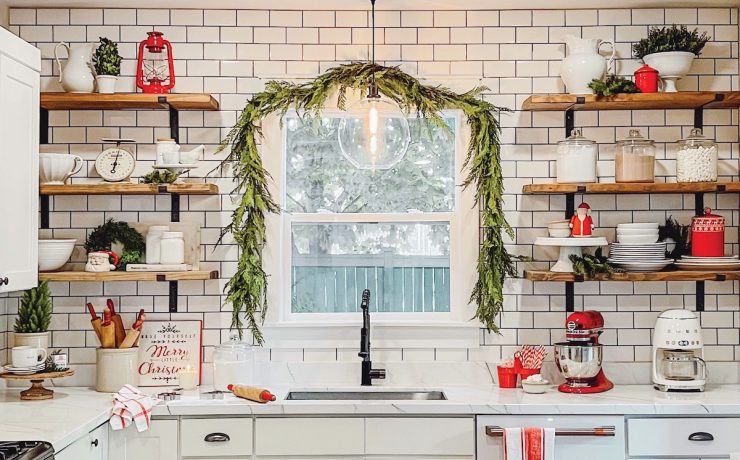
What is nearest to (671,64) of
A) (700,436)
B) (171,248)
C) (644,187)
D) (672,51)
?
(672,51)

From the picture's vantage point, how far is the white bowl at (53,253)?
164 inches

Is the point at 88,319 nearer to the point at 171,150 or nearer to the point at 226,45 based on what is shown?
the point at 171,150

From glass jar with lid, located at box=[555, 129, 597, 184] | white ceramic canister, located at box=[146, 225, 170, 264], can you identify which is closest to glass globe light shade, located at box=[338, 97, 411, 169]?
glass jar with lid, located at box=[555, 129, 597, 184]

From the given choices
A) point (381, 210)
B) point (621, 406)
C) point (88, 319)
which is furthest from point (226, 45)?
point (621, 406)

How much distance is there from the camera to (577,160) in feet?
13.8

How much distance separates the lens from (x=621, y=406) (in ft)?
12.3

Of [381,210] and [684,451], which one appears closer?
[684,451]

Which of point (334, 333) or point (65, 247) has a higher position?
point (65, 247)

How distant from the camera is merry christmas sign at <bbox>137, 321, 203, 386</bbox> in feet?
14.2

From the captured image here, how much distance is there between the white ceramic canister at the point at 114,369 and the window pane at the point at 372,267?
33.3 inches

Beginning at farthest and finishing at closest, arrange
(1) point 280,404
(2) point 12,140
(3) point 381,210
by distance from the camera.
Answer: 1. (3) point 381,210
2. (1) point 280,404
3. (2) point 12,140

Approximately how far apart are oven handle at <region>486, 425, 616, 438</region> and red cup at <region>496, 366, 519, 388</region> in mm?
494

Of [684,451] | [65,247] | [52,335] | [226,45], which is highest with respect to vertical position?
[226,45]

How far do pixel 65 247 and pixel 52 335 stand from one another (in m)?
0.48
